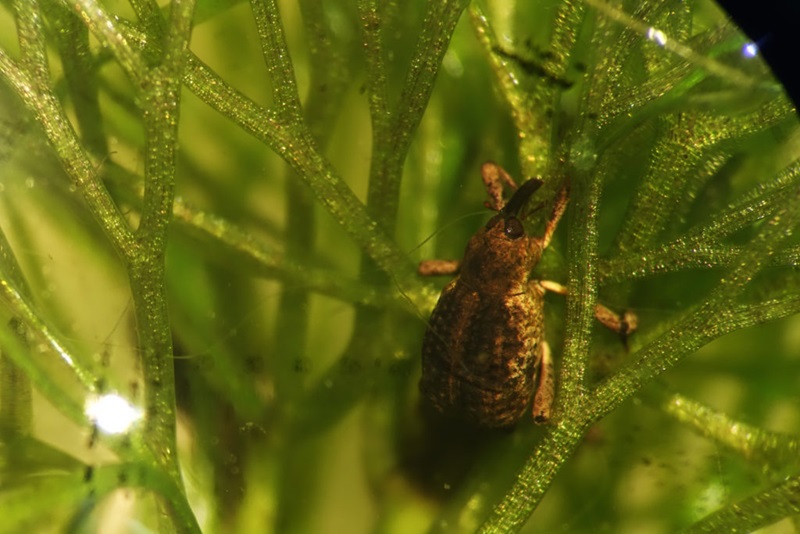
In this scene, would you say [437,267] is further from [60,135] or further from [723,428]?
[60,135]

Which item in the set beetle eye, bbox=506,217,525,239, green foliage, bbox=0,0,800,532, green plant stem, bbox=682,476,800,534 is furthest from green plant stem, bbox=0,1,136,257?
green plant stem, bbox=682,476,800,534

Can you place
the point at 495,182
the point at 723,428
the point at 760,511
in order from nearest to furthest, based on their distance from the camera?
1. the point at 760,511
2. the point at 723,428
3. the point at 495,182

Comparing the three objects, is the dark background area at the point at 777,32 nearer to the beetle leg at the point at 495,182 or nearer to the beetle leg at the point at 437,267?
the beetle leg at the point at 495,182

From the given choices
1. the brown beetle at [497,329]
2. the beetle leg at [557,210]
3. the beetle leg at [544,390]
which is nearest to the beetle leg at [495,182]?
the brown beetle at [497,329]

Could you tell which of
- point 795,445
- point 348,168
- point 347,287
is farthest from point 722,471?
point 348,168

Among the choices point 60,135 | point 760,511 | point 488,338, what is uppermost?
point 60,135

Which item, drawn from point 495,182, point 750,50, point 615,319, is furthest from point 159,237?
point 750,50

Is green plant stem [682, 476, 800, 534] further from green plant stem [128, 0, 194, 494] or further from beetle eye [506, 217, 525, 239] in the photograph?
green plant stem [128, 0, 194, 494]
